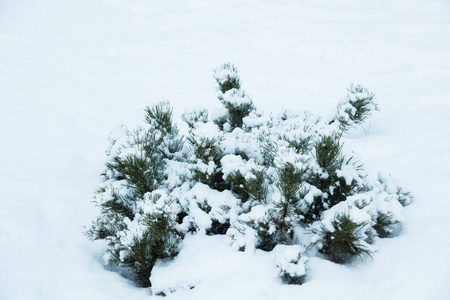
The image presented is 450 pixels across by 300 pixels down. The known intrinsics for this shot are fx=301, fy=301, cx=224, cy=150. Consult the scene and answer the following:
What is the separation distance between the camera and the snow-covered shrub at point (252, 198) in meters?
2.14

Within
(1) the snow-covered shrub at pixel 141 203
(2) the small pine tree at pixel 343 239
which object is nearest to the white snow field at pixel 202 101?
(2) the small pine tree at pixel 343 239

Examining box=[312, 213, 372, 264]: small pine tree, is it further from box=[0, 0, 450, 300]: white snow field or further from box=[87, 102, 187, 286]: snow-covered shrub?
box=[87, 102, 187, 286]: snow-covered shrub

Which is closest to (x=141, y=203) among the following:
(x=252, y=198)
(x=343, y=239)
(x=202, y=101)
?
(x=252, y=198)

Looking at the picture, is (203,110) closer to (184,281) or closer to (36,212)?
(184,281)

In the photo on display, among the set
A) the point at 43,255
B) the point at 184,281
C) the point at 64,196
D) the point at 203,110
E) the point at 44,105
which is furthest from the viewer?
the point at 44,105

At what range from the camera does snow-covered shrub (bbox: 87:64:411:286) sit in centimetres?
214

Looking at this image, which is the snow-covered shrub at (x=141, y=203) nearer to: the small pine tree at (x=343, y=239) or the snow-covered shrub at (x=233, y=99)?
the snow-covered shrub at (x=233, y=99)

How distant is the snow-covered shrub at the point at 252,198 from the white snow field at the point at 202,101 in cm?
17

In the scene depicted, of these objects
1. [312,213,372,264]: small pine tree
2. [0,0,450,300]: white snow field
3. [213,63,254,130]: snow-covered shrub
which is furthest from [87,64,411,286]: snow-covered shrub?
[213,63,254,130]: snow-covered shrub

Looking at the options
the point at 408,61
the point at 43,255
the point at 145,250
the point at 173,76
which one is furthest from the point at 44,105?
the point at 408,61

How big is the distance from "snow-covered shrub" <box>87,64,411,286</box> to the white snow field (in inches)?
6.5

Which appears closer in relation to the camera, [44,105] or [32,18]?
[44,105]

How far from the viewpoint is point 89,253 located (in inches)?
112

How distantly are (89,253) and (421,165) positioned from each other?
3.49 m
